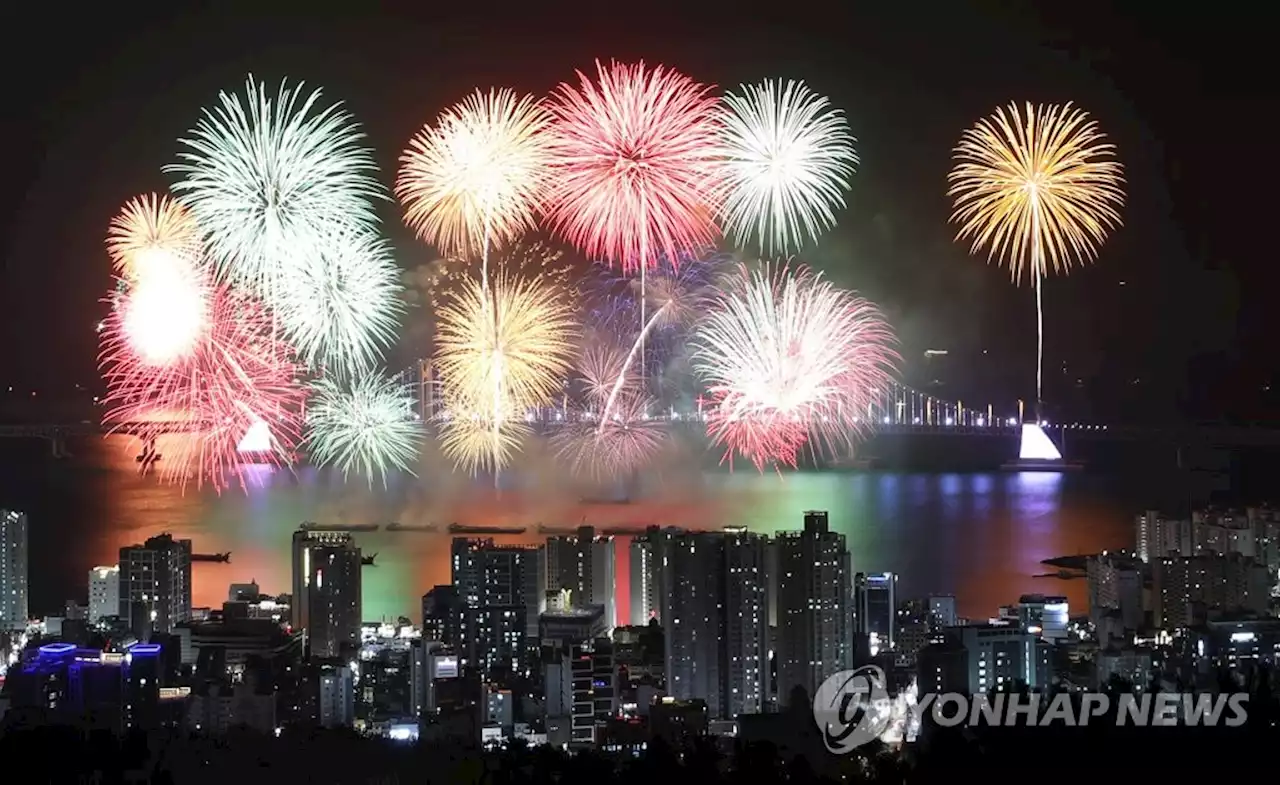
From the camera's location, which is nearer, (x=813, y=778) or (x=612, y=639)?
(x=813, y=778)

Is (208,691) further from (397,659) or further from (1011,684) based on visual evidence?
(1011,684)

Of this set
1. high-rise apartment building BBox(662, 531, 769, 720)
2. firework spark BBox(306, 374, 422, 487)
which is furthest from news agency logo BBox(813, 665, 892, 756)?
firework spark BBox(306, 374, 422, 487)

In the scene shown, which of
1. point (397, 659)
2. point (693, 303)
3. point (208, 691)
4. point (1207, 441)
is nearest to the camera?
point (208, 691)

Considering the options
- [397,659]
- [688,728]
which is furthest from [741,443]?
[688,728]

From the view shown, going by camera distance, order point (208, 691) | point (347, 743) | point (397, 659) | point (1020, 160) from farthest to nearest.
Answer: point (1020, 160) → point (397, 659) → point (208, 691) → point (347, 743)

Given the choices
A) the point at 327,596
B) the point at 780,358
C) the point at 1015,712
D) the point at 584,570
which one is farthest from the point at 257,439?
the point at 1015,712
